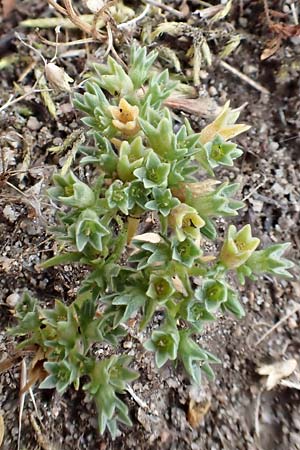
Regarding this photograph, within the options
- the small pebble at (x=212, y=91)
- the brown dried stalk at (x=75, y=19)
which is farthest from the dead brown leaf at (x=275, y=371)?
the brown dried stalk at (x=75, y=19)

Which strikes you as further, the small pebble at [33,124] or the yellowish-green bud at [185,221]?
the small pebble at [33,124]

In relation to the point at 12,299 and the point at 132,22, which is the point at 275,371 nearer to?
the point at 12,299

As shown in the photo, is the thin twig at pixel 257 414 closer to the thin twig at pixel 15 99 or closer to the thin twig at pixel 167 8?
the thin twig at pixel 15 99

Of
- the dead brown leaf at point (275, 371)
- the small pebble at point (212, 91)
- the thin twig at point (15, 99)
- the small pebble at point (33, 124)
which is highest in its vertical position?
the small pebble at point (212, 91)

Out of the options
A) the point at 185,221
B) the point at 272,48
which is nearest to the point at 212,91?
the point at 272,48

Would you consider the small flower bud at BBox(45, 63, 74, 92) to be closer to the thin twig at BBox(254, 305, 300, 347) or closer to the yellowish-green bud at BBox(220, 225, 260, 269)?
the yellowish-green bud at BBox(220, 225, 260, 269)

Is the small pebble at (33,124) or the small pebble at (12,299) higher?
the small pebble at (33,124)

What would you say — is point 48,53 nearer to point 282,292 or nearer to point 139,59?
point 139,59

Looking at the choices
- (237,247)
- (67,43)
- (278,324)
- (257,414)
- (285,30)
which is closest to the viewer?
(237,247)
